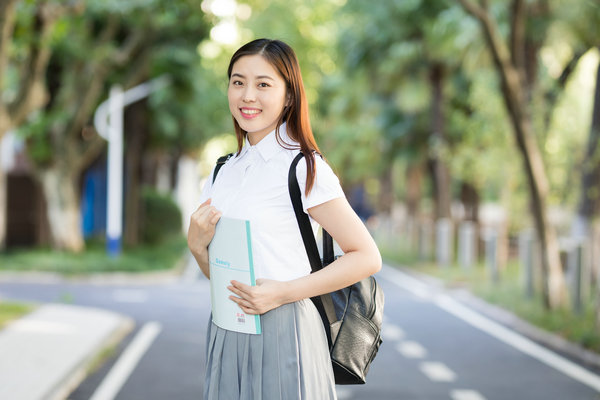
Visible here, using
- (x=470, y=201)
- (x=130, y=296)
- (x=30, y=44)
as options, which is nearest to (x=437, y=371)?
(x=130, y=296)

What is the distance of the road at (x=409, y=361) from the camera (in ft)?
22.4

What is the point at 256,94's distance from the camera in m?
2.43

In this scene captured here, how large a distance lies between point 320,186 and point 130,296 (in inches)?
486

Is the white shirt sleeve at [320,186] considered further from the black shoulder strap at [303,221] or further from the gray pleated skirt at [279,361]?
the gray pleated skirt at [279,361]

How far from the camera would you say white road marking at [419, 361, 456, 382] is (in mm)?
7402

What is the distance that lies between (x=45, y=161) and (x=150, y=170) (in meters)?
11.4

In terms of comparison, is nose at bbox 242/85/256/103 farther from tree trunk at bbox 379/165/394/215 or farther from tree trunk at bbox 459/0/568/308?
tree trunk at bbox 379/165/394/215

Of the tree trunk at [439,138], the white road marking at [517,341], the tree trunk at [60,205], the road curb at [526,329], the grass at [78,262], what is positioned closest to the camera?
the white road marking at [517,341]

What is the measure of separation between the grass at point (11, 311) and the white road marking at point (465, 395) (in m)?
5.48

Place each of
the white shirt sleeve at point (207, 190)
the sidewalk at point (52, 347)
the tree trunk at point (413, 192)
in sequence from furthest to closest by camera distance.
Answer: the tree trunk at point (413, 192), the sidewalk at point (52, 347), the white shirt sleeve at point (207, 190)

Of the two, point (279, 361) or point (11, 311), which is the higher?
point (279, 361)

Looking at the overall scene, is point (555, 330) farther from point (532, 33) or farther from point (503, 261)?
point (503, 261)

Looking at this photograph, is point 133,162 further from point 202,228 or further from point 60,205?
point 202,228

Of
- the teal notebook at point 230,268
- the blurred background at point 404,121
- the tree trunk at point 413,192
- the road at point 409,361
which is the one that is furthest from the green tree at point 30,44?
the tree trunk at point 413,192
